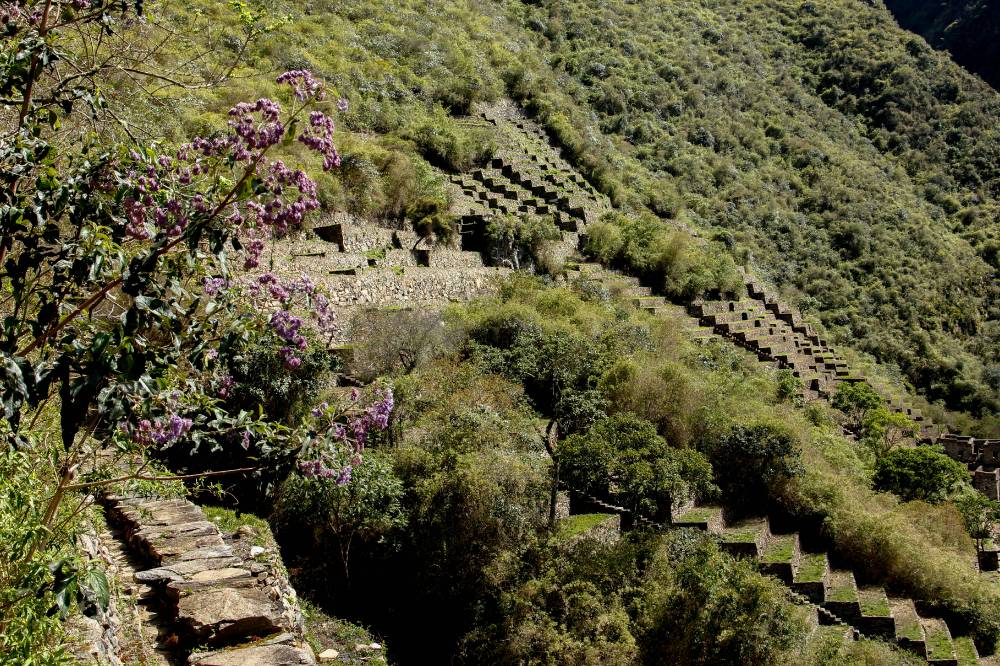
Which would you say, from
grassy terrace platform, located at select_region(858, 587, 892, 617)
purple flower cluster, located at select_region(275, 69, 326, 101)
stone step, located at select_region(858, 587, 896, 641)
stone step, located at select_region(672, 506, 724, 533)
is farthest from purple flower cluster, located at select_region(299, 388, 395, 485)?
grassy terrace platform, located at select_region(858, 587, 892, 617)

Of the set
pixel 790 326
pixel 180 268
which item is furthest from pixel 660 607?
pixel 790 326

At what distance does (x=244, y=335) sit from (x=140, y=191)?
0.78 metres

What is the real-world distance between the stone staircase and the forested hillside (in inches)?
388

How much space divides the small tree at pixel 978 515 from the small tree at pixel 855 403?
4.12 meters

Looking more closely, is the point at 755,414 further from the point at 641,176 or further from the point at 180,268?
the point at 641,176

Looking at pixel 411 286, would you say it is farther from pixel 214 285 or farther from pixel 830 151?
pixel 830 151

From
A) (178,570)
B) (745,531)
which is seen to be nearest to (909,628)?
(745,531)

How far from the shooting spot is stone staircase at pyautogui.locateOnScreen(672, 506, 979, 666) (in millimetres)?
13141

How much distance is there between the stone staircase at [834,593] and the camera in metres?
13.1

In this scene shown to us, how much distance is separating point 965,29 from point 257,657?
260 ft

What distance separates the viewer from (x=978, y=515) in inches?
715

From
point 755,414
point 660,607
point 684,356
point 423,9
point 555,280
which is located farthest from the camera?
point 423,9

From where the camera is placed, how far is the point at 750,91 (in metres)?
50.4

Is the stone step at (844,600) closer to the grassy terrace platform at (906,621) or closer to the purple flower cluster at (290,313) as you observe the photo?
the grassy terrace platform at (906,621)
